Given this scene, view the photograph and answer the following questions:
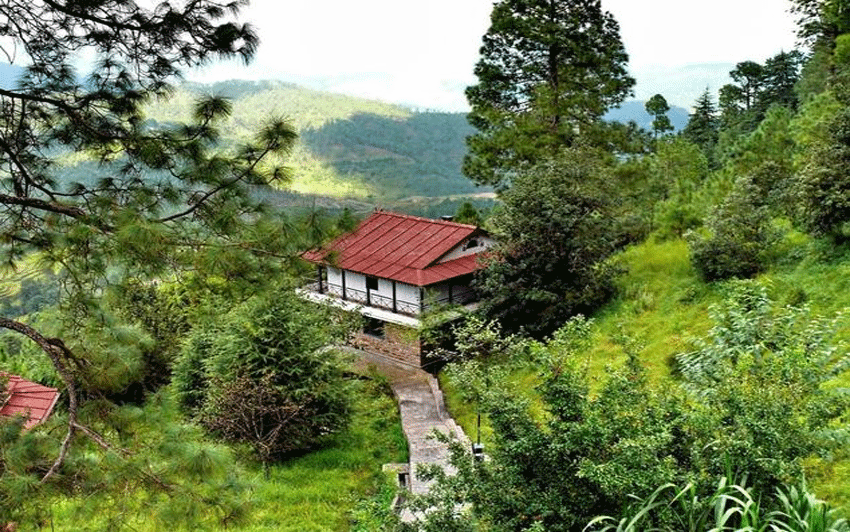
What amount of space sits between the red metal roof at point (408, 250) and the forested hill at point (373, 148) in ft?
179

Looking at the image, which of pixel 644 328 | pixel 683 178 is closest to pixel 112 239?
pixel 644 328

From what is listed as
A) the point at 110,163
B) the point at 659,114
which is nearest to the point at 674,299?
the point at 110,163

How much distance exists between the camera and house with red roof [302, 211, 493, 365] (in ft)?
66.7

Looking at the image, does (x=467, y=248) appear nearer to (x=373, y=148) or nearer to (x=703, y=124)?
(x=703, y=124)

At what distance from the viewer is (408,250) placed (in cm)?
2161

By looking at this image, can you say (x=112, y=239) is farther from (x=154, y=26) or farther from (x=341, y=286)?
(x=341, y=286)

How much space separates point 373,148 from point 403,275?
75.5 metres

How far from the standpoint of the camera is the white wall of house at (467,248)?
839 inches

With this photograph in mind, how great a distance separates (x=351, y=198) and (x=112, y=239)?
7043cm

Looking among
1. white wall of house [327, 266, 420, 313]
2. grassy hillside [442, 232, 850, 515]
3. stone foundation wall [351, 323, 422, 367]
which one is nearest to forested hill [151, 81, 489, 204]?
white wall of house [327, 266, 420, 313]

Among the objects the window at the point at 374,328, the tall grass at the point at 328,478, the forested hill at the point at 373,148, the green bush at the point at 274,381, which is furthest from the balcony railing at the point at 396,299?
the forested hill at the point at 373,148

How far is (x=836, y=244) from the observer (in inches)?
533

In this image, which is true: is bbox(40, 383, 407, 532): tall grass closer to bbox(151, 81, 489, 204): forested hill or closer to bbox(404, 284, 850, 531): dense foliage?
bbox(404, 284, 850, 531): dense foliage

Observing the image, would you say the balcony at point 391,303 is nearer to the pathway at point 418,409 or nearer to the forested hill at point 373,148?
the pathway at point 418,409
